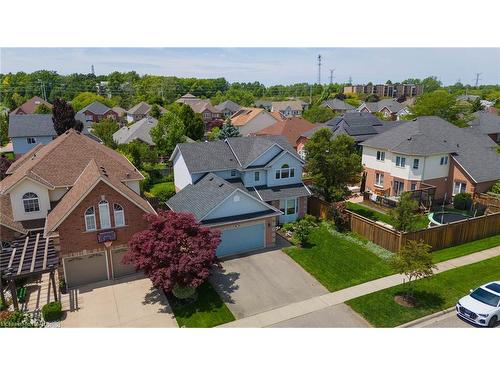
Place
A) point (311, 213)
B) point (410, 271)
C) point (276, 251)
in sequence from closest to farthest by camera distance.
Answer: point (410, 271), point (276, 251), point (311, 213)

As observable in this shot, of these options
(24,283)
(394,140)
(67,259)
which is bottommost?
(24,283)

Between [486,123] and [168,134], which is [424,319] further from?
[486,123]

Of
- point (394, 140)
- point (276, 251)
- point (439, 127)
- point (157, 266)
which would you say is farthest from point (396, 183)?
point (157, 266)

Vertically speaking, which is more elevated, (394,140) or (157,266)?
(394,140)

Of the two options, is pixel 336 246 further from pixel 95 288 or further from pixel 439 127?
pixel 439 127

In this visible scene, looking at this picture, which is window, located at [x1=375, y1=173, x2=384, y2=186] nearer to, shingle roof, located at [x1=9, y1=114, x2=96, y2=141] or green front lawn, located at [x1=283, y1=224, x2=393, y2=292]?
green front lawn, located at [x1=283, y1=224, x2=393, y2=292]

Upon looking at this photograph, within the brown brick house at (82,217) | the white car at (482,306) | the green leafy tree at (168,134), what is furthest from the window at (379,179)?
the green leafy tree at (168,134)
